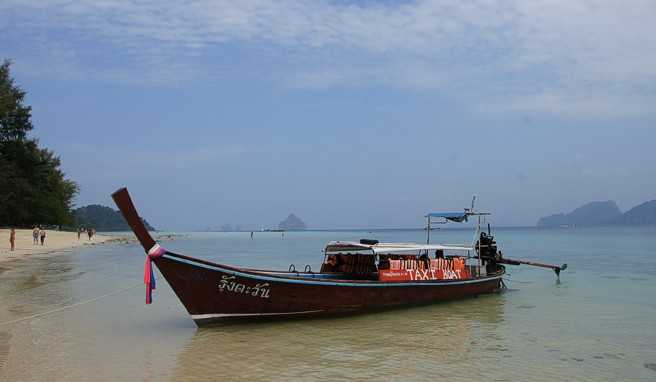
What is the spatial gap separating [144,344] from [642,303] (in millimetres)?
15113

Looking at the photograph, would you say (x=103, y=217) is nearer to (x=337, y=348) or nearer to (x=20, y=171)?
(x=20, y=171)

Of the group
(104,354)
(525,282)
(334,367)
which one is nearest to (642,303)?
(525,282)

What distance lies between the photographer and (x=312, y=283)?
12555mm

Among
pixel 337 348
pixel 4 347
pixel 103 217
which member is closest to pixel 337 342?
pixel 337 348

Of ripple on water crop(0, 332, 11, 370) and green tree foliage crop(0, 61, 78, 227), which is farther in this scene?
green tree foliage crop(0, 61, 78, 227)

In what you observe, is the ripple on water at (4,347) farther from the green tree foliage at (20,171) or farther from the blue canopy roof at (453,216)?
the green tree foliage at (20,171)

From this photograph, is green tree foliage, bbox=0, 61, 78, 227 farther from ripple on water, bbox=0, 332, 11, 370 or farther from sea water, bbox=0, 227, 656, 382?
ripple on water, bbox=0, 332, 11, 370

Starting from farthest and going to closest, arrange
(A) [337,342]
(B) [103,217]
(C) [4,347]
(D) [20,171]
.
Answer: (B) [103,217]
(D) [20,171]
(A) [337,342]
(C) [4,347]

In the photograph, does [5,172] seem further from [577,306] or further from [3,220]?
[577,306]

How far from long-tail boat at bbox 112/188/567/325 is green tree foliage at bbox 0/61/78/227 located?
134 ft

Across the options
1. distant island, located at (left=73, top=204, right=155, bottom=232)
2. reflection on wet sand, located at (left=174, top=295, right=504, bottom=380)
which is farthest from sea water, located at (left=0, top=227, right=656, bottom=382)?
distant island, located at (left=73, top=204, right=155, bottom=232)

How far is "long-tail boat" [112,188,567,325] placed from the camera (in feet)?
36.4

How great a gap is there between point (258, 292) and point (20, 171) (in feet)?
152

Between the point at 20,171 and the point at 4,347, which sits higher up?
the point at 20,171
